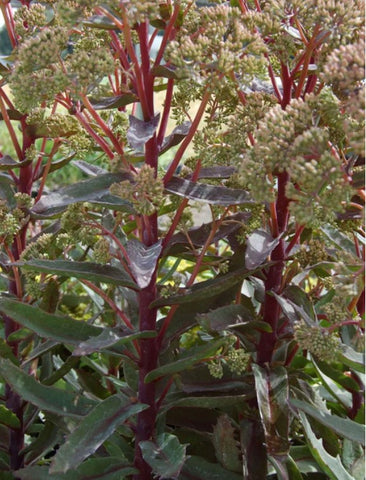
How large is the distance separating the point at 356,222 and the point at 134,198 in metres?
0.35

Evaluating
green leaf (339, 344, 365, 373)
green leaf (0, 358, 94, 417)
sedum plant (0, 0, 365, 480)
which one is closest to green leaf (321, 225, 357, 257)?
sedum plant (0, 0, 365, 480)

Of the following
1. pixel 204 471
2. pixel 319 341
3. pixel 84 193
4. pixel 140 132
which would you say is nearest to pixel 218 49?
pixel 140 132

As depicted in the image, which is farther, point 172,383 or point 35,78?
point 172,383

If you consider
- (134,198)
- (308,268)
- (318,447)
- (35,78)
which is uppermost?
(35,78)

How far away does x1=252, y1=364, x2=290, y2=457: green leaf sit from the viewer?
913mm

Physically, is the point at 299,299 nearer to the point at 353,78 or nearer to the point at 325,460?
the point at 325,460

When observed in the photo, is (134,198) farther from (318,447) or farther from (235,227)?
(318,447)

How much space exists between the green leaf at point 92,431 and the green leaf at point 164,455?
0.21 ft

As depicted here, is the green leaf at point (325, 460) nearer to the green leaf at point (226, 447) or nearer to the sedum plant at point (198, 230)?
the sedum plant at point (198, 230)

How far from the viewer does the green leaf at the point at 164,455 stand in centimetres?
86

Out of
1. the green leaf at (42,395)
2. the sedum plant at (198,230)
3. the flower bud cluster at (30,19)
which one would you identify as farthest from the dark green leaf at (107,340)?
the flower bud cluster at (30,19)

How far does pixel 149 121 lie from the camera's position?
0.89 m

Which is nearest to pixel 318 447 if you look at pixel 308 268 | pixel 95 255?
pixel 308 268

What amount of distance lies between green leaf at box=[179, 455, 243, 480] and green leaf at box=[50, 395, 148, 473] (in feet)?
0.45
